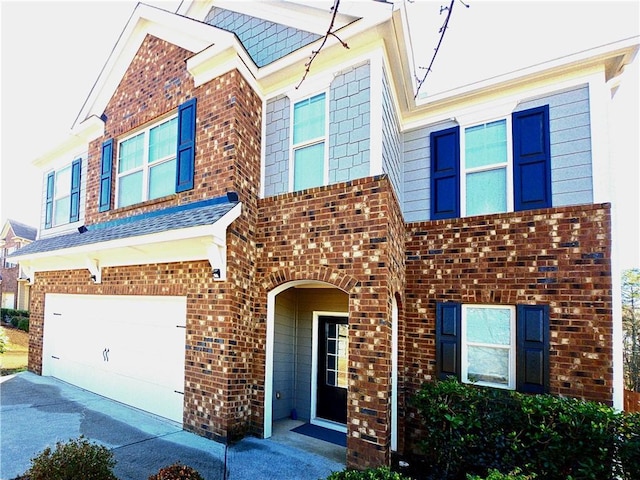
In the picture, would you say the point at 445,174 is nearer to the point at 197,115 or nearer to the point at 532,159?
the point at 532,159

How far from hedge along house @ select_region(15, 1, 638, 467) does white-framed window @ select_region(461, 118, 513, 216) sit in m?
0.03

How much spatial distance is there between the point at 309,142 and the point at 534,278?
4152mm

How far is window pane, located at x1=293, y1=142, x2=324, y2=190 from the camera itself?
5738mm

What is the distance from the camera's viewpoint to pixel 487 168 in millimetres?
6023

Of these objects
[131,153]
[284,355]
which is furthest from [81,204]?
[284,355]

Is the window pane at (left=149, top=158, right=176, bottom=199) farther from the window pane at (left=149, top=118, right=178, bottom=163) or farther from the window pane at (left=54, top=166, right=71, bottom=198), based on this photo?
the window pane at (left=54, top=166, right=71, bottom=198)

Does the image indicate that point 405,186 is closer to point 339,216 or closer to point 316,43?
point 339,216

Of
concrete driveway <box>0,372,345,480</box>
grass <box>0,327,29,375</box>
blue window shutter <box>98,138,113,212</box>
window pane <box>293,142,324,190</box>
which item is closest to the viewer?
concrete driveway <box>0,372,345,480</box>

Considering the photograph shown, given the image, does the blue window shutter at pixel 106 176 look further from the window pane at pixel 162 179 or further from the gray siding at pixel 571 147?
the gray siding at pixel 571 147

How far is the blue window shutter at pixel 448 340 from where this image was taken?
571 cm

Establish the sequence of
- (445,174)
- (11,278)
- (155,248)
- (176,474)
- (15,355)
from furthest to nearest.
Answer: (11,278), (15,355), (445,174), (155,248), (176,474)

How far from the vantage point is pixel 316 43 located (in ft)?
18.4

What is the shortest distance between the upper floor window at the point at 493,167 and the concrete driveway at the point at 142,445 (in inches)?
176

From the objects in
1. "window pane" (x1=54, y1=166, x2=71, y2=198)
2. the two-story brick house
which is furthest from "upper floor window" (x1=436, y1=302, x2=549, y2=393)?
the two-story brick house
